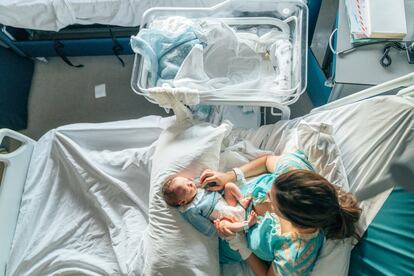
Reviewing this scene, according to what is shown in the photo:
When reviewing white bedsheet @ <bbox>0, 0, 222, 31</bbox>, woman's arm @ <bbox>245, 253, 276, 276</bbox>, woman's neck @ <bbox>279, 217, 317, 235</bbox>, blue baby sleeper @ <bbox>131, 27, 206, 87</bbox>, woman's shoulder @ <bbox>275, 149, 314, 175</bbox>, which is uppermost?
white bedsheet @ <bbox>0, 0, 222, 31</bbox>

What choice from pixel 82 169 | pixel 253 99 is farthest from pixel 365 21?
pixel 82 169

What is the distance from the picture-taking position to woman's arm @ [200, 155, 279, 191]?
4.44 feet

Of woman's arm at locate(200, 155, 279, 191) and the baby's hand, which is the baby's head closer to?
woman's arm at locate(200, 155, 279, 191)

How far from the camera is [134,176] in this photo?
1585mm

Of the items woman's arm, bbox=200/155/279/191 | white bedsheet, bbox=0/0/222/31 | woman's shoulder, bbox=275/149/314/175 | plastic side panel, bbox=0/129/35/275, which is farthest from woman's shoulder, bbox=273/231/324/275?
white bedsheet, bbox=0/0/222/31

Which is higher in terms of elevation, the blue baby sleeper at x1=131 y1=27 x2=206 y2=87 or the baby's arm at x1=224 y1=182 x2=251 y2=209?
the blue baby sleeper at x1=131 y1=27 x2=206 y2=87

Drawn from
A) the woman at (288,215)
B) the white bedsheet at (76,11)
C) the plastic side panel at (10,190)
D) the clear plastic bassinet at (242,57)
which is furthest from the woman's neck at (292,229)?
the white bedsheet at (76,11)

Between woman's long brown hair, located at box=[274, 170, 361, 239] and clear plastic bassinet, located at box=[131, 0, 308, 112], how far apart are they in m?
0.45

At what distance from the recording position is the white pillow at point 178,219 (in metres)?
1.25

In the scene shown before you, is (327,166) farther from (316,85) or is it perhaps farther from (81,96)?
(81,96)

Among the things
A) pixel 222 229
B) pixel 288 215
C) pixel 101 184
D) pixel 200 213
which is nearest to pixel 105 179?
pixel 101 184

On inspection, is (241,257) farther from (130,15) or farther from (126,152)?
(130,15)

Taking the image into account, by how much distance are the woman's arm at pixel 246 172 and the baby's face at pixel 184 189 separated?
6cm

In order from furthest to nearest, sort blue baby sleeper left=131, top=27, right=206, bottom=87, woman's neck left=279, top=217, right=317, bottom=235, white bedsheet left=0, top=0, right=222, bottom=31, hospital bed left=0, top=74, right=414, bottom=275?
white bedsheet left=0, top=0, right=222, bottom=31 → blue baby sleeper left=131, top=27, right=206, bottom=87 → hospital bed left=0, top=74, right=414, bottom=275 → woman's neck left=279, top=217, right=317, bottom=235
